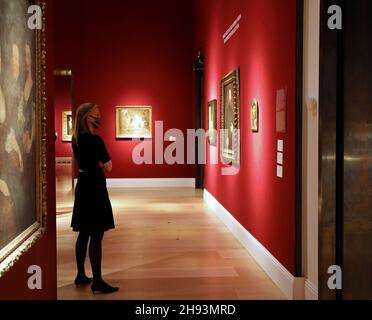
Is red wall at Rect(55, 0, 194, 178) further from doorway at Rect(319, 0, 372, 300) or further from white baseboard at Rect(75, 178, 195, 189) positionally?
doorway at Rect(319, 0, 372, 300)

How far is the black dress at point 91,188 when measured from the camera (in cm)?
492

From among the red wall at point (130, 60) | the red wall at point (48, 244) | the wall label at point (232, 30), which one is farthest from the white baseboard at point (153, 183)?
the red wall at point (48, 244)

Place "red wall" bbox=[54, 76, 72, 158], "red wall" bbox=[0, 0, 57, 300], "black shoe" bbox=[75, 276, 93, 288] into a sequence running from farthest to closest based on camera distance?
"red wall" bbox=[54, 76, 72, 158]
"black shoe" bbox=[75, 276, 93, 288]
"red wall" bbox=[0, 0, 57, 300]

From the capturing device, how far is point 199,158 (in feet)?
47.4

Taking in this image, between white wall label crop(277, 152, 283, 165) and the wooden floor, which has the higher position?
white wall label crop(277, 152, 283, 165)

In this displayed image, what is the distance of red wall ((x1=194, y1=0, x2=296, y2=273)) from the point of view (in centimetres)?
503

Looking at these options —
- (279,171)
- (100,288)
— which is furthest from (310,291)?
(100,288)

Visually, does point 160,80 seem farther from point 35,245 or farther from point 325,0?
point 35,245

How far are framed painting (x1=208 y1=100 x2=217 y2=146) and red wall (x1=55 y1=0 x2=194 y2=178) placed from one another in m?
3.87

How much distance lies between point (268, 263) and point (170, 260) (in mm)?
1376

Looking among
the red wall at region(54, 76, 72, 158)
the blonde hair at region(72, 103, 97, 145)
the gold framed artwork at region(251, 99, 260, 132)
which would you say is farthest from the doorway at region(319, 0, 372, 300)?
the red wall at region(54, 76, 72, 158)

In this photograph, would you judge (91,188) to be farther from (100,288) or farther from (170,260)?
(170,260)

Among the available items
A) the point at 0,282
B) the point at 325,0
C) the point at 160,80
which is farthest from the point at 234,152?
the point at 160,80

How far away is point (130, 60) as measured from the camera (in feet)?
49.9
